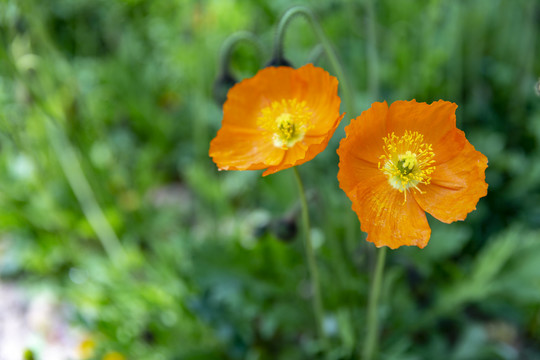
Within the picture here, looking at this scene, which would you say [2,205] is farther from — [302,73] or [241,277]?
[302,73]

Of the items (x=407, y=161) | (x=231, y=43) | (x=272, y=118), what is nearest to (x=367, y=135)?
(x=407, y=161)

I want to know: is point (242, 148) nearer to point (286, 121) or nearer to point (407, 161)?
point (286, 121)

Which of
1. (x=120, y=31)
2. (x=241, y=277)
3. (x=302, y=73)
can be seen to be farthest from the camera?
(x=120, y=31)

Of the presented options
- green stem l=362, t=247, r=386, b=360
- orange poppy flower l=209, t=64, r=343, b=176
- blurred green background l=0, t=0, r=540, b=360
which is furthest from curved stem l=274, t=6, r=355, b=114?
green stem l=362, t=247, r=386, b=360

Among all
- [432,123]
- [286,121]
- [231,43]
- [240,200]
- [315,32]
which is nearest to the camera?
[432,123]

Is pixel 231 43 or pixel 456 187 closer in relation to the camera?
pixel 456 187

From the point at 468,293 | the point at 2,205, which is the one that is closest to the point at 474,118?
the point at 468,293

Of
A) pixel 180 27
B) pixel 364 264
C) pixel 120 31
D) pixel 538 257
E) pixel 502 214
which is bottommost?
pixel 538 257
